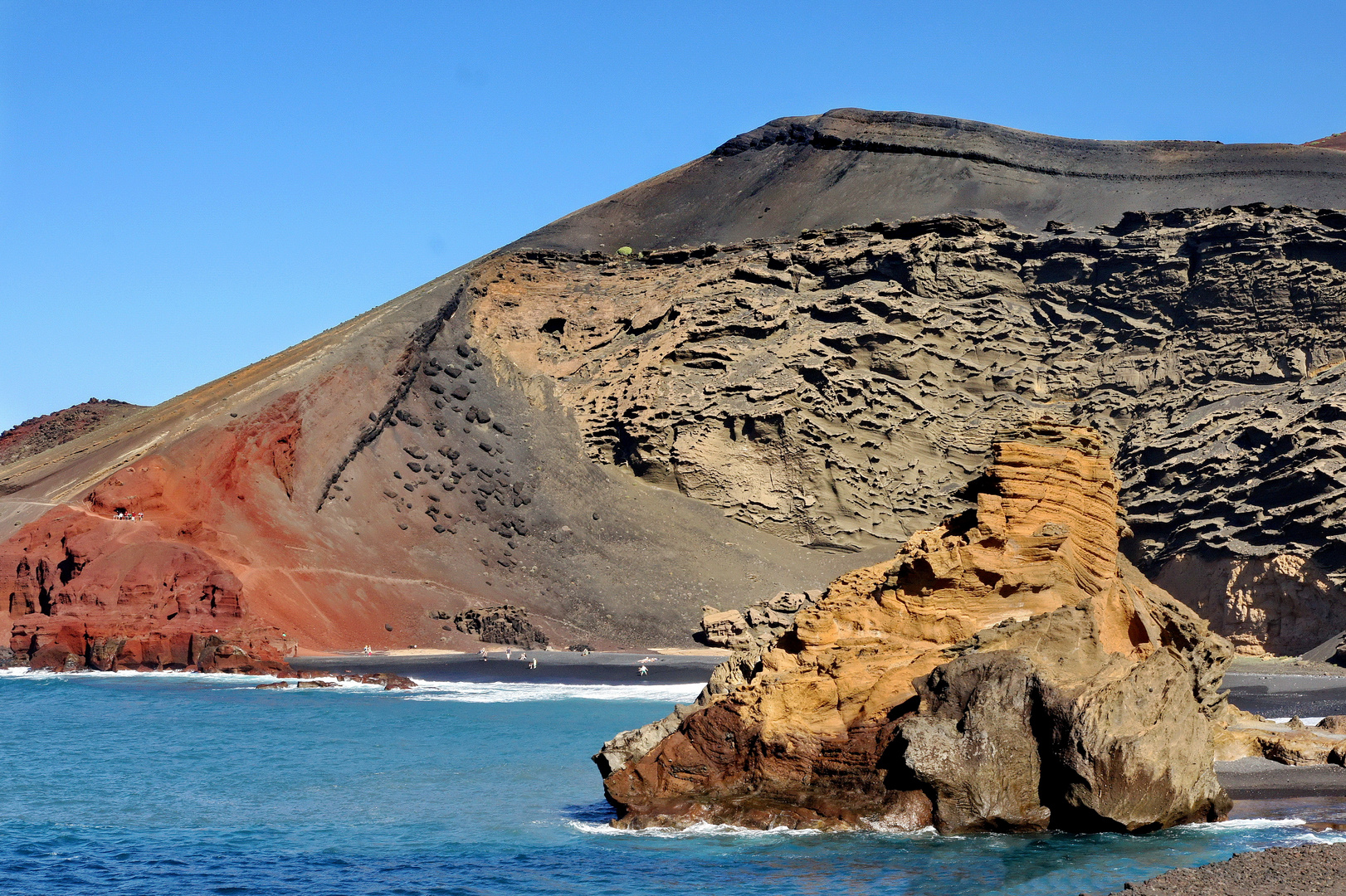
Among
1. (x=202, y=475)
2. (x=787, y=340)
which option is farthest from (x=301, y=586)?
(x=787, y=340)

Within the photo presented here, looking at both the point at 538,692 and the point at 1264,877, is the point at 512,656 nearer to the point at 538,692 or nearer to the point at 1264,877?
the point at 538,692

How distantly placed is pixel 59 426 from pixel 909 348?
8230 centimetres

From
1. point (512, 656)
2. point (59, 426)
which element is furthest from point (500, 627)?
point (59, 426)

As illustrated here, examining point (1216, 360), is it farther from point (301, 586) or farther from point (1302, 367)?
point (301, 586)

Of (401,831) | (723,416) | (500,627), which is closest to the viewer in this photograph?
(401,831)

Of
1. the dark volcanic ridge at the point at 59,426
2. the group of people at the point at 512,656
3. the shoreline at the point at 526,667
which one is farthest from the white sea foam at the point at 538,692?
the dark volcanic ridge at the point at 59,426

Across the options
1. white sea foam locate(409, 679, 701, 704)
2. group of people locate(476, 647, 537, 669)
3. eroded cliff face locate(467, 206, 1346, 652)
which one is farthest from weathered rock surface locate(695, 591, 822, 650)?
eroded cliff face locate(467, 206, 1346, 652)

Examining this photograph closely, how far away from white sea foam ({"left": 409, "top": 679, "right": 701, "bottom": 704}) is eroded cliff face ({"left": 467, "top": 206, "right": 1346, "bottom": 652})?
85.0ft

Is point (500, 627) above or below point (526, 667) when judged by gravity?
above

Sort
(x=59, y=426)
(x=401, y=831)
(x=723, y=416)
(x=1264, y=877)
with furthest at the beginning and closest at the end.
A: 1. (x=59, y=426)
2. (x=723, y=416)
3. (x=401, y=831)
4. (x=1264, y=877)

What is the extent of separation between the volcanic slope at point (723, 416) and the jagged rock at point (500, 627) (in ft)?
4.10

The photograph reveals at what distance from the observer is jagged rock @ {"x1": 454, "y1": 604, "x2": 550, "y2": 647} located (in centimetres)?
5578

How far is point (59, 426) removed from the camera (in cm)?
11938

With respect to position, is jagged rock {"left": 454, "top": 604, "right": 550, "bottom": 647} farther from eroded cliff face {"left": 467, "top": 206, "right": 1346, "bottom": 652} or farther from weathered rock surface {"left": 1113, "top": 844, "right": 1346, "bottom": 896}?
weathered rock surface {"left": 1113, "top": 844, "right": 1346, "bottom": 896}
